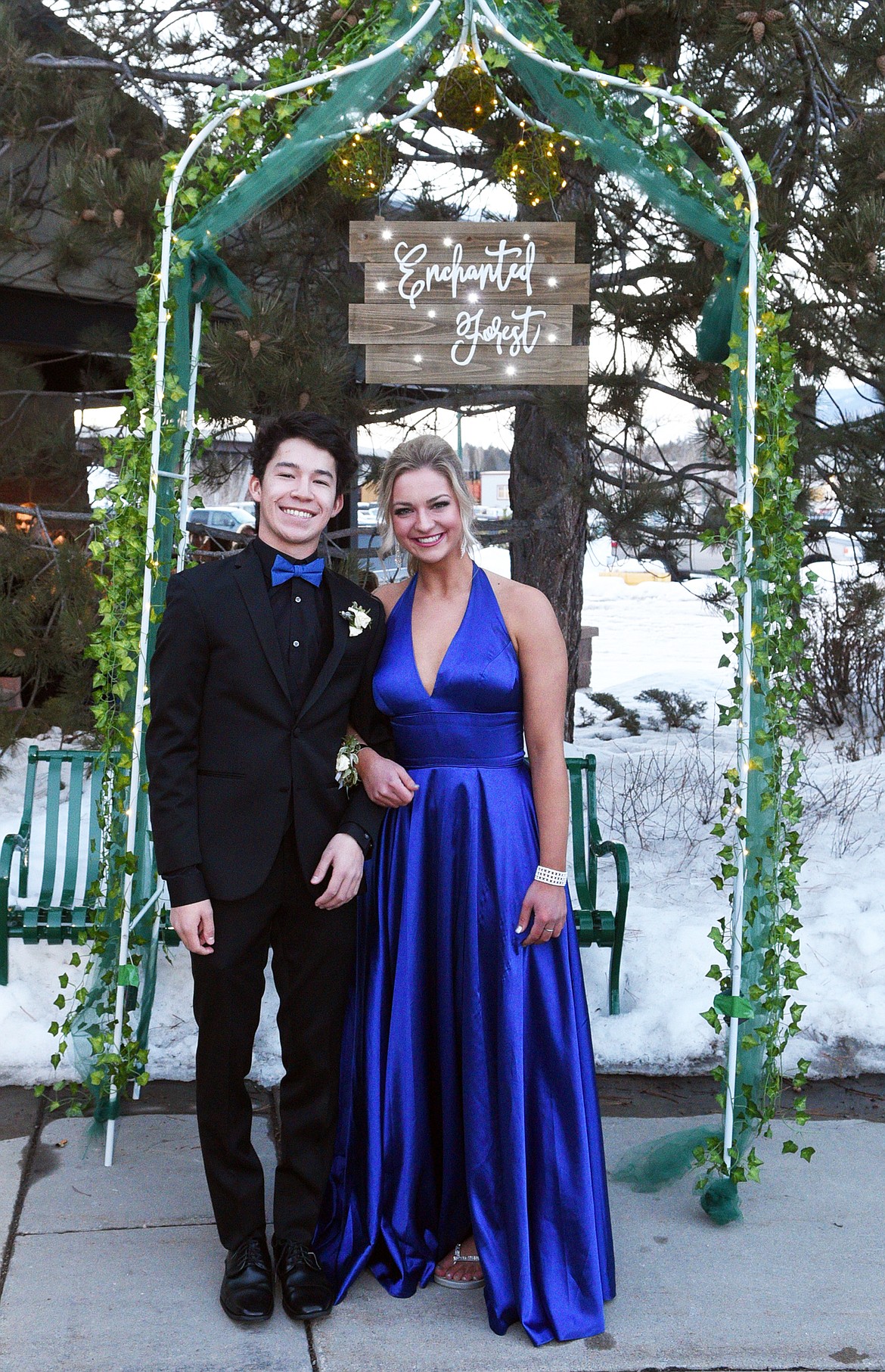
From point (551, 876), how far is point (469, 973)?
301 millimetres

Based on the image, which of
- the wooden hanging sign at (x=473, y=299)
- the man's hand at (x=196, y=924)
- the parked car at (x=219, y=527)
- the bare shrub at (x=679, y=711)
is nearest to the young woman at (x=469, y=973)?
the man's hand at (x=196, y=924)

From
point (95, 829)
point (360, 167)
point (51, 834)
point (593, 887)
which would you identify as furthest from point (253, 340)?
point (593, 887)

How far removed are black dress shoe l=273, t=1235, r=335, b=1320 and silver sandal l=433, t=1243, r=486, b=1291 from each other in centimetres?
27

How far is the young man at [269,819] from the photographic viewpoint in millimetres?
2680

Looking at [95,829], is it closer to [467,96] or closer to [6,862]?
[6,862]

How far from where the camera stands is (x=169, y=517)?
11.7 feet

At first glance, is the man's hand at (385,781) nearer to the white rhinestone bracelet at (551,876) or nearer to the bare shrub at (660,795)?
the white rhinestone bracelet at (551,876)

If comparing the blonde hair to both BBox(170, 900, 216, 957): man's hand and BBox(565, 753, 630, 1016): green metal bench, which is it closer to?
BBox(170, 900, 216, 957): man's hand

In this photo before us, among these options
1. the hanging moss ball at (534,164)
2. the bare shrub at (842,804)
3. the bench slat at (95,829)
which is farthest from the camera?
the bare shrub at (842,804)

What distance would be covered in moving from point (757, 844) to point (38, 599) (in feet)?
11.3

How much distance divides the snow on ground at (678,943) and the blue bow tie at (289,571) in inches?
78.5

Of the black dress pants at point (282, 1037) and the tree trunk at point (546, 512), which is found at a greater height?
the tree trunk at point (546, 512)

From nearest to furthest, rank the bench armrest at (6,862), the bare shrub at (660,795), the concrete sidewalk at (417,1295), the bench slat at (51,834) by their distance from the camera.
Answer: the concrete sidewalk at (417,1295), the bench armrest at (6,862), the bench slat at (51,834), the bare shrub at (660,795)

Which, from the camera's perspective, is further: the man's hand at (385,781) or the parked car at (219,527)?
the parked car at (219,527)
